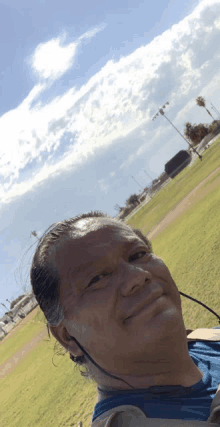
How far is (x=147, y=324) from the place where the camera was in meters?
1.34

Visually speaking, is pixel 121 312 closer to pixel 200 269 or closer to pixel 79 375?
pixel 200 269

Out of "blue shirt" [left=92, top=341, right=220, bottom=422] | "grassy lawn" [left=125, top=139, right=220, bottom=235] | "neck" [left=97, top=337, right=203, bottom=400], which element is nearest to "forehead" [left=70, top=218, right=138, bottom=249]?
"neck" [left=97, top=337, right=203, bottom=400]

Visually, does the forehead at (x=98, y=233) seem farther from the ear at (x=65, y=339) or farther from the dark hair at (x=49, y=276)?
the ear at (x=65, y=339)

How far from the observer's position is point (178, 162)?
196 ft

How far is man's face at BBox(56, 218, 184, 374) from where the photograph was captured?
1351 mm

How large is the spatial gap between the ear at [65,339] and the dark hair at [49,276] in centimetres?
3

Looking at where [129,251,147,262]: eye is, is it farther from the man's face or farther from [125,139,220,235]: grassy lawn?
[125,139,220,235]: grassy lawn

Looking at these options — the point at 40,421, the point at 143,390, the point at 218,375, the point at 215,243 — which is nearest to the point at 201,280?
the point at 215,243

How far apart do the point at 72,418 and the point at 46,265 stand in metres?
4.51

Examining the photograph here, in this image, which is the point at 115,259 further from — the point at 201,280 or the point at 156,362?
→ the point at 201,280

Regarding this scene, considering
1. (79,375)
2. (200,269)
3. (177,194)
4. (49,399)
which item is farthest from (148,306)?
Answer: (177,194)

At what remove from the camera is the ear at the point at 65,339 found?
61.7 inches

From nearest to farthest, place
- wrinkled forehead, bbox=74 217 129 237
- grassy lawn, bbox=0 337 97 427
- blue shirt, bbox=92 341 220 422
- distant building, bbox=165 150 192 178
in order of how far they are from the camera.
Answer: blue shirt, bbox=92 341 220 422 < wrinkled forehead, bbox=74 217 129 237 < grassy lawn, bbox=0 337 97 427 < distant building, bbox=165 150 192 178

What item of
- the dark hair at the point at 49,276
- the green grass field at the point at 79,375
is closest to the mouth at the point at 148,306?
the dark hair at the point at 49,276
